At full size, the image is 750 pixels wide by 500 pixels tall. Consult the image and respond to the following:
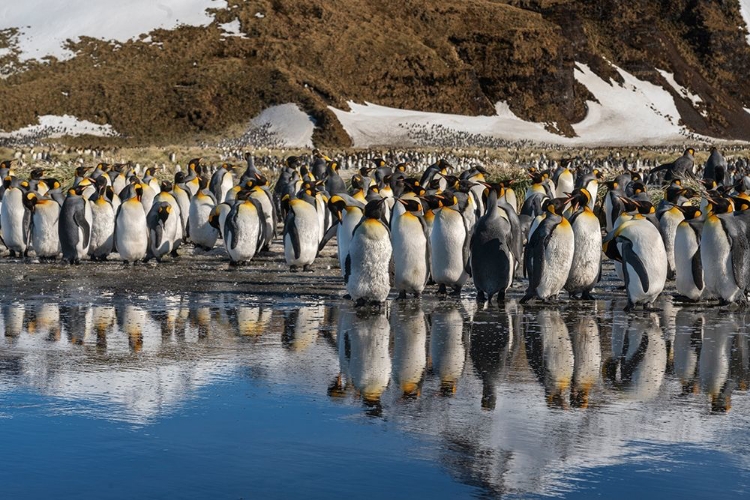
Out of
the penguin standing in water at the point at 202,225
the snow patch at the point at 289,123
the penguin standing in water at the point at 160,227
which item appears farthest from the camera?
the snow patch at the point at 289,123

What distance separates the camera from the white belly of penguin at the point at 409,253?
11.2 metres

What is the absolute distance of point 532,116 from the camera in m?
72.9

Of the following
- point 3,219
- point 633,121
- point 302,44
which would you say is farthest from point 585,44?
point 3,219

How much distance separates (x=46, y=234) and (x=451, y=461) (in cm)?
1001

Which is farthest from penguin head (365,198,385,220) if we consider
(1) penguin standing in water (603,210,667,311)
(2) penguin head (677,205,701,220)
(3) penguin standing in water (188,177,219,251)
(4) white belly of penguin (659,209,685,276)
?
(3) penguin standing in water (188,177,219,251)

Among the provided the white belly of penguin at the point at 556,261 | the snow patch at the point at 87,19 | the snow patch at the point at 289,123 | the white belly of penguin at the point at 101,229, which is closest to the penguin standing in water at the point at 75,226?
the white belly of penguin at the point at 101,229

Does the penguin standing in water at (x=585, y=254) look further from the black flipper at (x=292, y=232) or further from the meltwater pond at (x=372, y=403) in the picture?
the black flipper at (x=292, y=232)

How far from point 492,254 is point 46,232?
645 centimetres

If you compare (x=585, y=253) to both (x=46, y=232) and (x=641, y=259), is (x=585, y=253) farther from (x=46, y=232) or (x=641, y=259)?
(x=46, y=232)

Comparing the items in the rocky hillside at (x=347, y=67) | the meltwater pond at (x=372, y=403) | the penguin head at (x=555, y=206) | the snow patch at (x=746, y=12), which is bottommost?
the meltwater pond at (x=372, y=403)

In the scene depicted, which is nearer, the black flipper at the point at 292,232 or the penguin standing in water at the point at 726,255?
the penguin standing in water at the point at 726,255

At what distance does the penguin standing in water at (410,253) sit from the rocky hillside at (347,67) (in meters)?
46.3

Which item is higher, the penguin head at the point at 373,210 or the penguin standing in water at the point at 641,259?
the penguin head at the point at 373,210

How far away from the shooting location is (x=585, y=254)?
11.2 metres
